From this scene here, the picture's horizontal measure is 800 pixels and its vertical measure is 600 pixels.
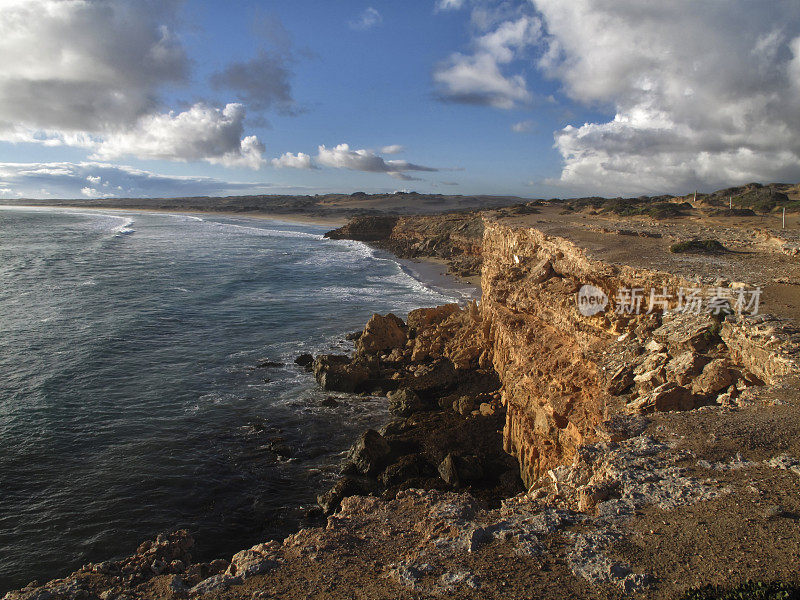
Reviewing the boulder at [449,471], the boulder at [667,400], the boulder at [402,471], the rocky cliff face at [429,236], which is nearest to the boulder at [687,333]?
the boulder at [667,400]

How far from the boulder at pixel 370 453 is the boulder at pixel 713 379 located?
28.5 feet

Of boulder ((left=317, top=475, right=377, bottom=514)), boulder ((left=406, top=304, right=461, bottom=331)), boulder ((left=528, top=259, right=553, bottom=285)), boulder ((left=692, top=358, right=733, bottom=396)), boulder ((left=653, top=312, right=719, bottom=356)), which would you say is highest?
boulder ((left=528, top=259, right=553, bottom=285))

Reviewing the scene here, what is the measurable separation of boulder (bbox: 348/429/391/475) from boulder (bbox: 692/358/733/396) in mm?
8701

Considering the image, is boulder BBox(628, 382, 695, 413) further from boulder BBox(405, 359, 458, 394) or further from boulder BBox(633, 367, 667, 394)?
boulder BBox(405, 359, 458, 394)

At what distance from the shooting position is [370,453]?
14344mm

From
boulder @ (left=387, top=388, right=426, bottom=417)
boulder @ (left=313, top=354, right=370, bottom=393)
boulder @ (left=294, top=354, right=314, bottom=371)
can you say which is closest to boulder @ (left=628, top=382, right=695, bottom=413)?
boulder @ (left=387, top=388, right=426, bottom=417)

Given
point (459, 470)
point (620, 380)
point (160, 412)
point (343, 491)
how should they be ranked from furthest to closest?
point (160, 412) < point (459, 470) < point (343, 491) < point (620, 380)

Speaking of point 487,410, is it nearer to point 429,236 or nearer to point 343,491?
point 343,491

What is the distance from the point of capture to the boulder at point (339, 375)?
20.0 m

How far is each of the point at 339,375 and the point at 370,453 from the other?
6128 mm

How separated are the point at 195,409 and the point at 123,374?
4984mm

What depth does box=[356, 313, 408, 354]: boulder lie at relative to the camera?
2348 cm

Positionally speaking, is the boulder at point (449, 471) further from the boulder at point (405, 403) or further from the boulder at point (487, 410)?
the boulder at point (405, 403)

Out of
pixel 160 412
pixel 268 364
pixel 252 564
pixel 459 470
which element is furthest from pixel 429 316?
pixel 252 564
